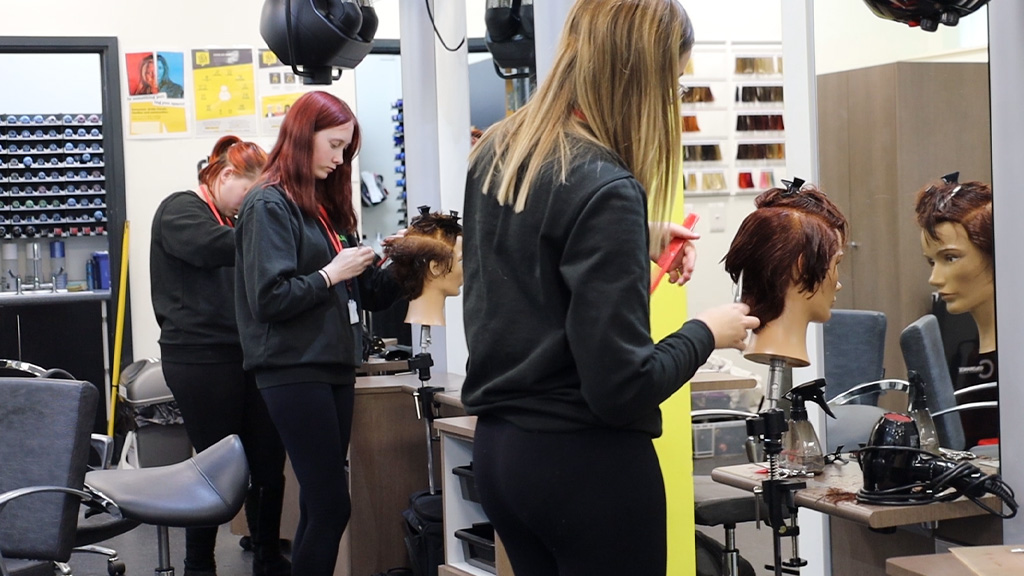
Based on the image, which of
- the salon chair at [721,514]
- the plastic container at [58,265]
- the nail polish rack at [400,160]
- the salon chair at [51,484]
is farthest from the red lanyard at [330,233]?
the plastic container at [58,265]

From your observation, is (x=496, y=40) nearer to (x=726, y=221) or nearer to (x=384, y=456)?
(x=384, y=456)

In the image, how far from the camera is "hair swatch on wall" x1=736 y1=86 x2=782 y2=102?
6.69 m

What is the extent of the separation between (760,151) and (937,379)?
4.44 metres

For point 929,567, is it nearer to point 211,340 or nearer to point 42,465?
point 42,465

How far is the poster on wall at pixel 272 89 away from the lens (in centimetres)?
655

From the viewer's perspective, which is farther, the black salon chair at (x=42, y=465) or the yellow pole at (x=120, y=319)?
the yellow pole at (x=120, y=319)

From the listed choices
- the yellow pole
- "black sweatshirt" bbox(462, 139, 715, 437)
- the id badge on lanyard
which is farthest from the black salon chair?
the yellow pole

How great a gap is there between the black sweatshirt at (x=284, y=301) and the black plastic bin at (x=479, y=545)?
54cm

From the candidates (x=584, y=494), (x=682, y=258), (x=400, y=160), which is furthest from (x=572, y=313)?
(x=400, y=160)

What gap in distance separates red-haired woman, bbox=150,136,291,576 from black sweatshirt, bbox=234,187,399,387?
539mm

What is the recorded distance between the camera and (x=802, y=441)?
216 centimetres

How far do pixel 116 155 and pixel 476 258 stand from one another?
5.31m

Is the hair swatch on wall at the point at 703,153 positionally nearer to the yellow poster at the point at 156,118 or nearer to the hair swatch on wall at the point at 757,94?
the hair swatch on wall at the point at 757,94

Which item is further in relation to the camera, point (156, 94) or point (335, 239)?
point (156, 94)
